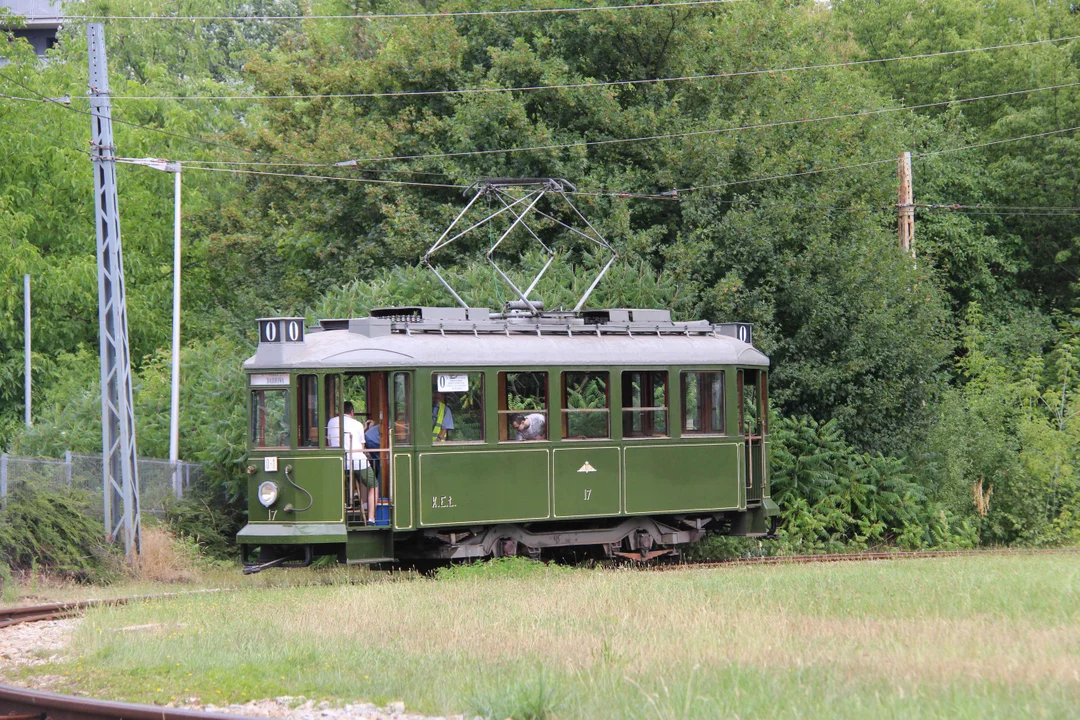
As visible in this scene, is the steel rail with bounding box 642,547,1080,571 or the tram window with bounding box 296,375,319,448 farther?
the steel rail with bounding box 642,547,1080,571

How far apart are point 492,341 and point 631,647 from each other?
7.16 m

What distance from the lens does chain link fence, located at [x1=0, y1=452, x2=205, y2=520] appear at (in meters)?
16.4

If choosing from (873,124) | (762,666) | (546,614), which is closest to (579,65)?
(873,124)

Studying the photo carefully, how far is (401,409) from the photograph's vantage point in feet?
50.2

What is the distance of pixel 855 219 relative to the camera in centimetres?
2555

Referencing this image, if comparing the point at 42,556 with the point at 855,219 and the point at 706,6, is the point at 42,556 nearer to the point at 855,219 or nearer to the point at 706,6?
the point at 855,219

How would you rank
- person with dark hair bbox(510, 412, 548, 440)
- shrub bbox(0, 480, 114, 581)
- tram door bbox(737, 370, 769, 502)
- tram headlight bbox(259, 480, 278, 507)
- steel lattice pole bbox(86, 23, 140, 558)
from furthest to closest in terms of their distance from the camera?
tram door bbox(737, 370, 769, 502) < steel lattice pole bbox(86, 23, 140, 558) < person with dark hair bbox(510, 412, 548, 440) < shrub bbox(0, 480, 114, 581) < tram headlight bbox(259, 480, 278, 507)

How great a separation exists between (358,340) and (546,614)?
17.5ft

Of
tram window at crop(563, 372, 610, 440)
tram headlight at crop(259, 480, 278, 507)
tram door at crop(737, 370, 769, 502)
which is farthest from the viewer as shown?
tram door at crop(737, 370, 769, 502)

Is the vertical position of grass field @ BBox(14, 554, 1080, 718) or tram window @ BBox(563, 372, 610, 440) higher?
tram window @ BBox(563, 372, 610, 440)

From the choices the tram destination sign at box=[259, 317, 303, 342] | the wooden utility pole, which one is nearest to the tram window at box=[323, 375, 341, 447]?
the tram destination sign at box=[259, 317, 303, 342]

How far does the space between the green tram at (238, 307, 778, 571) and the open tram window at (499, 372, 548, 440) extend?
2 centimetres

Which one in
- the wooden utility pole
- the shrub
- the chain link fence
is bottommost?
the shrub

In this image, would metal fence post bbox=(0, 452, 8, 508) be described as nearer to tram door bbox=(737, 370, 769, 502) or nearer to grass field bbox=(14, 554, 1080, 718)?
grass field bbox=(14, 554, 1080, 718)
